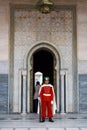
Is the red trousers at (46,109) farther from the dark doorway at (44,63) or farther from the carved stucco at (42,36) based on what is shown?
the dark doorway at (44,63)

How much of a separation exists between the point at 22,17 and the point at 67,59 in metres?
1.89

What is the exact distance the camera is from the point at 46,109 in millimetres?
9992

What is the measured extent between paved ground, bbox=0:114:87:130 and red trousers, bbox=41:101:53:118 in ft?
0.64

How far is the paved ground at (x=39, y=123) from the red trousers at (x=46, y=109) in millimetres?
196

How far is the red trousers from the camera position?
990 cm

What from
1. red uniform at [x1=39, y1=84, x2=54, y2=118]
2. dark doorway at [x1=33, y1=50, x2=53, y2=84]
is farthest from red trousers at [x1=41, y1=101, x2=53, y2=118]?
dark doorway at [x1=33, y1=50, x2=53, y2=84]

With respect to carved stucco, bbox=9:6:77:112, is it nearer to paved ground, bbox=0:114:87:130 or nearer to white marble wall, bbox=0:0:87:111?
white marble wall, bbox=0:0:87:111

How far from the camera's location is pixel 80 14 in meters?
12.0

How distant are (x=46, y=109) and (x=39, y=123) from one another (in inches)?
20.0

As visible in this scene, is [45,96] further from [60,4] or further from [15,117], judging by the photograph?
[60,4]

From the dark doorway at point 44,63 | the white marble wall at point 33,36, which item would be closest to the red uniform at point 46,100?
the white marble wall at point 33,36

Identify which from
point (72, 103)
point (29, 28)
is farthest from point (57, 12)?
point (72, 103)

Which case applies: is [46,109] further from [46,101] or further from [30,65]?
[30,65]

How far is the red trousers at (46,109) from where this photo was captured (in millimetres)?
9898
